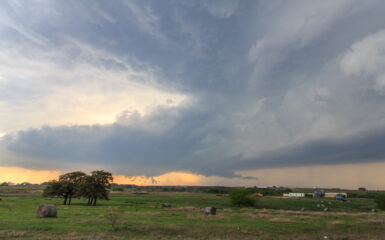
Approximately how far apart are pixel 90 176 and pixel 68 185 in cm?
574

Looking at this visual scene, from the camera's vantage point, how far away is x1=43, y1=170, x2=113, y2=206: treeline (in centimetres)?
6900

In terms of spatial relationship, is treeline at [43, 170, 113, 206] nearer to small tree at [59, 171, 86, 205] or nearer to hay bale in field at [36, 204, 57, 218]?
small tree at [59, 171, 86, 205]

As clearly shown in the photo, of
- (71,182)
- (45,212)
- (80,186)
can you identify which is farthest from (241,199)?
(45,212)

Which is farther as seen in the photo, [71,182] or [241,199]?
[241,199]

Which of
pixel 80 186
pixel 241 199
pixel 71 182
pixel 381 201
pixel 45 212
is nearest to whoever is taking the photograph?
pixel 45 212

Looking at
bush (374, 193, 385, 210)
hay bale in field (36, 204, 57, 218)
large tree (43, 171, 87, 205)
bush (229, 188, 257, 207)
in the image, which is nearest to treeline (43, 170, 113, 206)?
large tree (43, 171, 87, 205)

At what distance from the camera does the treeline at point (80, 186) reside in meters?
69.0

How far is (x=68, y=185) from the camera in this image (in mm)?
70938

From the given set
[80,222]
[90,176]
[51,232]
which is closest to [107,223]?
[80,222]

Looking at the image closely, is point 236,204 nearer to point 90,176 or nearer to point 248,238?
point 90,176

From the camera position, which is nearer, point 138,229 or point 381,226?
point 138,229

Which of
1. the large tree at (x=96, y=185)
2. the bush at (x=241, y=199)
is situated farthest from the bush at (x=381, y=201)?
the large tree at (x=96, y=185)

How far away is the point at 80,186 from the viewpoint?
69.1 m

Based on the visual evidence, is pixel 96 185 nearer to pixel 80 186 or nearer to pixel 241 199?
pixel 80 186
